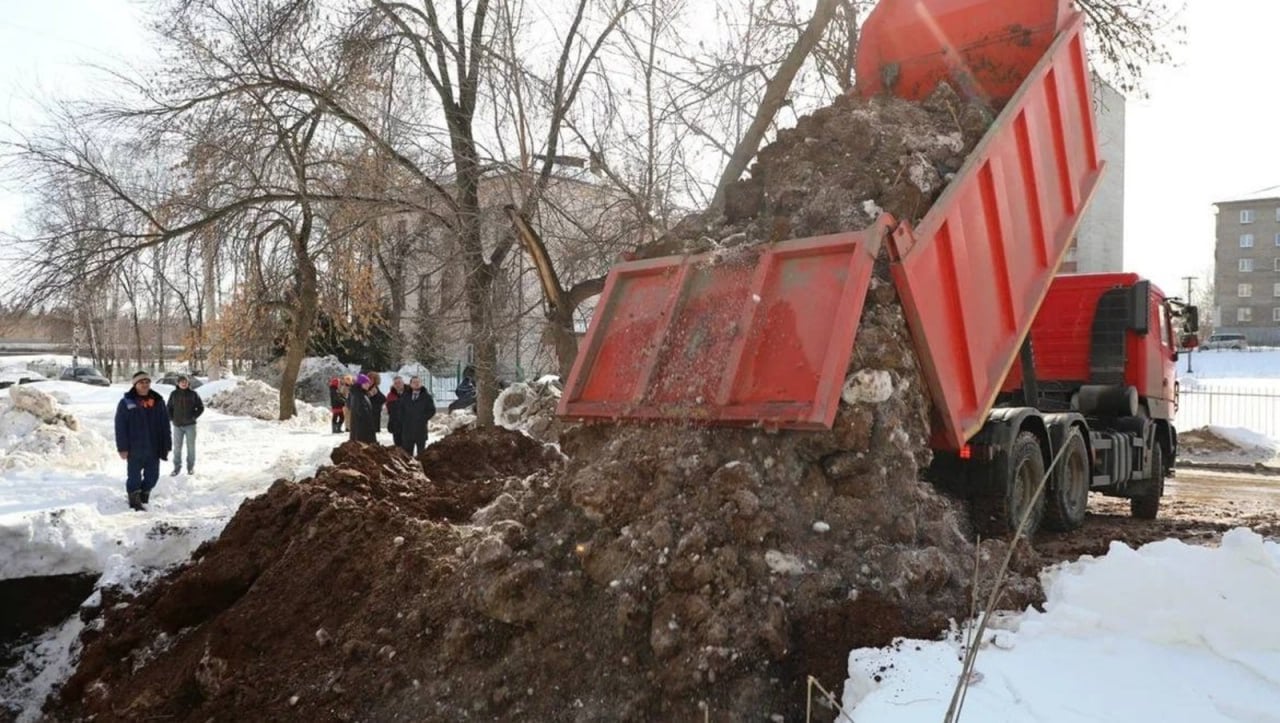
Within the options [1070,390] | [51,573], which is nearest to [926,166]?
[1070,390]

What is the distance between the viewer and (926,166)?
546 cm

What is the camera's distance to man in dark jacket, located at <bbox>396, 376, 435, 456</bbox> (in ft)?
39.8

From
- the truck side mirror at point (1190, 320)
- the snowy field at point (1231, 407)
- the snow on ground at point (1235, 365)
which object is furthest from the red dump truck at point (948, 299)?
the snow on ground at point (1235, 365)

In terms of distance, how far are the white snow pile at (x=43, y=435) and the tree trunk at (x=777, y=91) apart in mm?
9084

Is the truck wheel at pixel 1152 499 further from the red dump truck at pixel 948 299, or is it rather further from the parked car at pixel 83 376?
the parked car at pixel 83 376

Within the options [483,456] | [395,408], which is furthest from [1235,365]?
[483,456]

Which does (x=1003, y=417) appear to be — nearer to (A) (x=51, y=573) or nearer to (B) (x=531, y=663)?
(B) (x=531, y=663)

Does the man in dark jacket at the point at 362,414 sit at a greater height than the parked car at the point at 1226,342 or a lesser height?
lesser

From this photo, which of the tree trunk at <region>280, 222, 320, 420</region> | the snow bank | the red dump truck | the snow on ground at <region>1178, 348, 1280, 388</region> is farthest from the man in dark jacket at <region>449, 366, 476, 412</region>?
the snow on ground at <region>1178, 348, 1280, 388</region>

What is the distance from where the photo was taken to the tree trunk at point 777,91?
11.5 meters

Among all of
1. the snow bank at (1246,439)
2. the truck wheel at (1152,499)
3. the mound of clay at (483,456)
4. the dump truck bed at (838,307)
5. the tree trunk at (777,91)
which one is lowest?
the snow bank at (1246,439)

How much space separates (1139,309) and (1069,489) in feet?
7.66

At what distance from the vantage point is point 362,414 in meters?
12.8

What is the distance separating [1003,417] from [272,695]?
4697 mm
